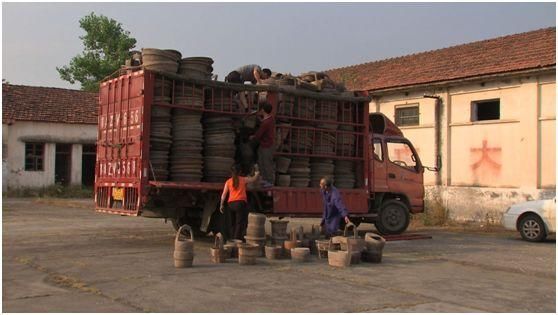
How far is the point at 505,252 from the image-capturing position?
11.8m

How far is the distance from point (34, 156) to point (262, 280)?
84.9 feet

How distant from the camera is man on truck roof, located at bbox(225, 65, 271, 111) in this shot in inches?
479

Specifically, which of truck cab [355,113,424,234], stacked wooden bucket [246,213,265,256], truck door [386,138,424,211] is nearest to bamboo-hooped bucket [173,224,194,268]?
stacked wooden bucket [246,213,265,256]

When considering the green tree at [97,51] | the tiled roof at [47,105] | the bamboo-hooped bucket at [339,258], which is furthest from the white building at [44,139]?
the bamboo-hooped bucket at [339,258]

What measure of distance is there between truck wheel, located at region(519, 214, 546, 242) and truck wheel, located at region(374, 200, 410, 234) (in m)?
2.56

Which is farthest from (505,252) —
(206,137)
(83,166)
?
(83,166)

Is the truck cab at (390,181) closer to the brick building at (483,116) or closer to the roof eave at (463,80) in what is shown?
the brick building at (483,116)

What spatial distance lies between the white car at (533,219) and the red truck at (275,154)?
220 cm

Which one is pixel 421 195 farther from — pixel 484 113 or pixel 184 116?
pixel 184 116

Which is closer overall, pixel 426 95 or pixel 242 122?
pixel 242 122

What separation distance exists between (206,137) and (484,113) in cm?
1083

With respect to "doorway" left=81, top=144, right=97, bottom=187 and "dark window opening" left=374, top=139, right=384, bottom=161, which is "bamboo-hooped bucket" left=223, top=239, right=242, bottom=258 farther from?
"doorway" left=81, top=144, right=97, bottom=187

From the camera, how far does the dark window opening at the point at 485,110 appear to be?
18.5 metres

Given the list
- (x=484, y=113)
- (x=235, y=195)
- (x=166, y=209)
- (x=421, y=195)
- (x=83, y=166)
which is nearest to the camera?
(x=235, y=195)
